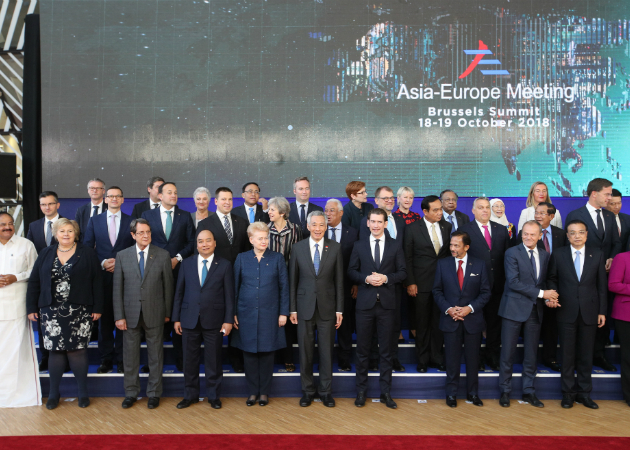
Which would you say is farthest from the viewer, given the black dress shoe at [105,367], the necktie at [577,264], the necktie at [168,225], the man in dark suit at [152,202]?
the man in dark suit at [152,202]

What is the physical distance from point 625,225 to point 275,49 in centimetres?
505

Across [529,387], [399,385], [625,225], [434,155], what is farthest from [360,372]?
[434,155]

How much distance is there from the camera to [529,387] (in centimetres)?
449

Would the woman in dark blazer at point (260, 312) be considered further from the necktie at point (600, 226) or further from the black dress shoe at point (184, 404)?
the necktie at point (600, 226)

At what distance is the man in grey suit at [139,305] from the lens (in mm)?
4391

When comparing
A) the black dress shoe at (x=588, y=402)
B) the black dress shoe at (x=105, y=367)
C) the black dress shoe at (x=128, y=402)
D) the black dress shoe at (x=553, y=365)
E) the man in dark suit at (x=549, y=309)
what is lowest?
the black dress shoe at (x=588, y=402)

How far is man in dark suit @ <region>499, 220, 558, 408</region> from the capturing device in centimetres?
445

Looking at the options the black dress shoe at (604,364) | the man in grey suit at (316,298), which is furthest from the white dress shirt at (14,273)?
the black dress shoe at (604,364)

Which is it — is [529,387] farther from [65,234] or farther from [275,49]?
[275,49]

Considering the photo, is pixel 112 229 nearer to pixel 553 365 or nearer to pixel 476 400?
pixel 476 400

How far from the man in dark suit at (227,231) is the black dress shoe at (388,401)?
1354 millimetres

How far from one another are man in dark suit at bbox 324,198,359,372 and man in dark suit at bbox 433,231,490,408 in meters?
0.89

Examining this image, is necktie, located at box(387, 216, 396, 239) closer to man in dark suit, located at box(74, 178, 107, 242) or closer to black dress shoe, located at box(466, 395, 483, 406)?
black dress shoe, located at box(466, 395, 483, 406)

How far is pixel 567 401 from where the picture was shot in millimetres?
4395
